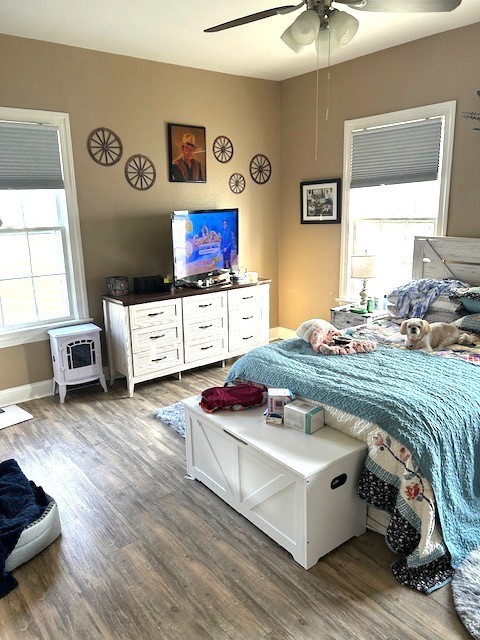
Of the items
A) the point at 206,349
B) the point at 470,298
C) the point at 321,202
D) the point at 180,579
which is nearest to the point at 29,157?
the point at 206,349

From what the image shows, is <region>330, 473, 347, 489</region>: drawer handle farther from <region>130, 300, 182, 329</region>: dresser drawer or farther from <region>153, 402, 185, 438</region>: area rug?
<region>130, 300, 182, 329</region>: dresser drawer

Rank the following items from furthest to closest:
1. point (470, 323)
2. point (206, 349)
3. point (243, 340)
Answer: point (243, 340)
point (206, 349)
point (470, 323)

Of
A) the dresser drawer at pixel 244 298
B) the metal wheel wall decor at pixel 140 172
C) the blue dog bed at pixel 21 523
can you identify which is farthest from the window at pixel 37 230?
the blue dog bed at pixel 21 523

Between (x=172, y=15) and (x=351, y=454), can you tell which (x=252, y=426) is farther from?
(x=172, y=15)

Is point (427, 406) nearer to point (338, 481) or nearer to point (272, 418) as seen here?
point (338, 481)

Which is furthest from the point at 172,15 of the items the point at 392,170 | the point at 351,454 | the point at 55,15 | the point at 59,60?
the point at 351,454

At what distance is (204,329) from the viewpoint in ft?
14.4

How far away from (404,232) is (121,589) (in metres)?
3.54

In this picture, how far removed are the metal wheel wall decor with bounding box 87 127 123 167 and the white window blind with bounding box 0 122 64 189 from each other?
291 mm

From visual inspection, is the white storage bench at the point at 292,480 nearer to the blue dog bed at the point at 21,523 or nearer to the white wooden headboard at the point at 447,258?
the blue dog bed at the point at 21,523

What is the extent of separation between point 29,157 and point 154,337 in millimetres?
1729

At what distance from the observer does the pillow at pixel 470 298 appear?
322cm

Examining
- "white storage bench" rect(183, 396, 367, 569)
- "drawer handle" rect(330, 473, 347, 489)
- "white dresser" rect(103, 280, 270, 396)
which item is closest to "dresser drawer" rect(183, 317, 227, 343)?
"white dresser" rect(103, 280, 270, 396)

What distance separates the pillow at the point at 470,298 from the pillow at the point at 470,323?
0.07 metres
